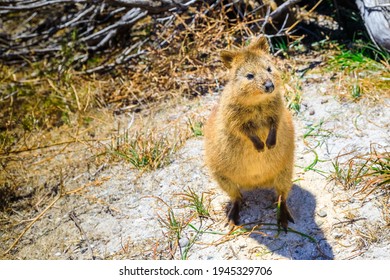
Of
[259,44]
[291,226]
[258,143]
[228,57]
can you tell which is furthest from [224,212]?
[259,44]

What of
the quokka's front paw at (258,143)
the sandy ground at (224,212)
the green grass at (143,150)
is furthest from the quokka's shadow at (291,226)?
the green grass at (143,150)

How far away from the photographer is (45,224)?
4.15m

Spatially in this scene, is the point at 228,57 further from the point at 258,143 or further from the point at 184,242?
the point at 184,242

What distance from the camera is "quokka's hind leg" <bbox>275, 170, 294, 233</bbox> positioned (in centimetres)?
352

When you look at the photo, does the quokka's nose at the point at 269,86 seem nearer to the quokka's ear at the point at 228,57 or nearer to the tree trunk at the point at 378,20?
the quokka's ear at the point at 228,57

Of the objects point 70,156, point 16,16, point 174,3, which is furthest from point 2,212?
point 16,16

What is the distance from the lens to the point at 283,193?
359 cm

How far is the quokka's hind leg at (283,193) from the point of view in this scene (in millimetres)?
3520

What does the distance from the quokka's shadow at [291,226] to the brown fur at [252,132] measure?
0.10m

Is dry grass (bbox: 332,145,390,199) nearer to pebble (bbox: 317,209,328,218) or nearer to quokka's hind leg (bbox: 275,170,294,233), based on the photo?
pebble (bbox: 317,209,328,218)

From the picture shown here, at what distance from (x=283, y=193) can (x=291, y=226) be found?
9.5 inches
